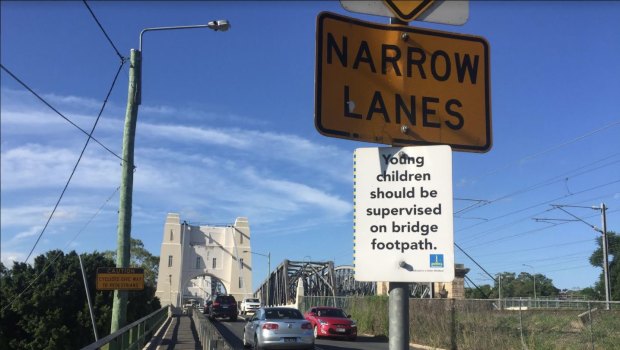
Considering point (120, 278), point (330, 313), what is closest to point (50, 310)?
point (330, 313)

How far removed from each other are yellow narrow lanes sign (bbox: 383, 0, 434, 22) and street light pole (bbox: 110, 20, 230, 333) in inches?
446

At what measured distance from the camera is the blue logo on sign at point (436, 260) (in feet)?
9.16

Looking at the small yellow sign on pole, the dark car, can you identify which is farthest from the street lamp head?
the dark car

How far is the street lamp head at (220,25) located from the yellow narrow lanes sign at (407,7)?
11451 millimetres

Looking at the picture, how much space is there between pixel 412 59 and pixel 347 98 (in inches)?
17.7

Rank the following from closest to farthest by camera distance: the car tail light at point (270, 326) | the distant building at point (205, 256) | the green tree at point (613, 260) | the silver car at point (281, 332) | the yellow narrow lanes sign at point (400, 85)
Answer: the yellow narrow lanes sign at point (400, 85) < the silver car at point (281, 332) < the car tail light at point (270, 326) < the green tree at point (613, 260) < the distant building at point (205, 256)

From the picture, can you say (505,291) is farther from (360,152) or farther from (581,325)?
(360,152)

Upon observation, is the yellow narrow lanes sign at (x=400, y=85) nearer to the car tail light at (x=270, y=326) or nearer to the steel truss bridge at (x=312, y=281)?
the car tail light at (x=270, y=326)

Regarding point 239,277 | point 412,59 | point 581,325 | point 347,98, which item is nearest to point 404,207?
point 347,98

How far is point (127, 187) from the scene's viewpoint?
13.5 metres

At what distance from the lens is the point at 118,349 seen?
35.3 ft

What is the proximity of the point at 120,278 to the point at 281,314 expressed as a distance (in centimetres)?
818

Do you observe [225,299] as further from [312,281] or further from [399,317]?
[312,281]

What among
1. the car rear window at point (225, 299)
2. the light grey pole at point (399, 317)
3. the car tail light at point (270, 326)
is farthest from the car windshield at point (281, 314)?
the car rear window at point (225, 299)
